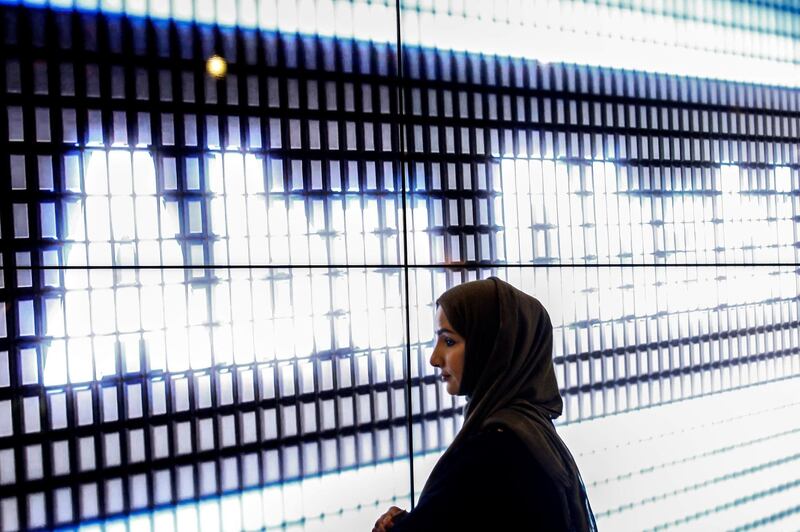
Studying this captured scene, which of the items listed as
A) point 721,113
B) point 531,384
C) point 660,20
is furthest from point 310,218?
point 721,113

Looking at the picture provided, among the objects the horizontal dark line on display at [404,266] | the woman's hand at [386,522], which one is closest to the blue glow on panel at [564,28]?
the horizontal dark line on display at [404,266]

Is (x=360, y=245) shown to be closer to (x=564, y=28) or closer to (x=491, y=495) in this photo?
(x=491, y=495)

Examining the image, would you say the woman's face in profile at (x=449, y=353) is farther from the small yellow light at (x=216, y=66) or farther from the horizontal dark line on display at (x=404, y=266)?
the small yellow light at (x=216, y=66)

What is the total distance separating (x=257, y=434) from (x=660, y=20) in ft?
7.15

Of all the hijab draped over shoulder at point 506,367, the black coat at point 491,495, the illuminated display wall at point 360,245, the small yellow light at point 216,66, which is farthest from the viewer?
the small yellow light at point 216,66

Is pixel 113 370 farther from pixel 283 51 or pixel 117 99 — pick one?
pixel 283 51

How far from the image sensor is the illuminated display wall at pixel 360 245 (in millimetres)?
1862

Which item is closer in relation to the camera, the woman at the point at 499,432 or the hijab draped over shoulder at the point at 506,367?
the woman at the point at 499,432

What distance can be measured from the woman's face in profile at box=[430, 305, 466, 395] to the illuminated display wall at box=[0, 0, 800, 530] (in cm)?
40

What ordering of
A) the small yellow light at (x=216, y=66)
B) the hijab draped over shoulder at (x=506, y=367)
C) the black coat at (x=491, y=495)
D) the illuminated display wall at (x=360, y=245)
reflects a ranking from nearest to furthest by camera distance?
the black coat at (x=491, y=495) < the hijab draped over shoulder at (x=506, y=367) < the illuminated display wall at (x=360, y=245) < the small yellow light at (x=216, y=66)

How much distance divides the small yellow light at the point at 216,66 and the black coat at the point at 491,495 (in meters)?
1.33

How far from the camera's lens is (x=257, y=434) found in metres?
2.02

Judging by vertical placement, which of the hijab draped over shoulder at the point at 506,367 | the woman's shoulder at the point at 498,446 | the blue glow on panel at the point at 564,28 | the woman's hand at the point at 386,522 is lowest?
the woman's hand at the point at 386,522

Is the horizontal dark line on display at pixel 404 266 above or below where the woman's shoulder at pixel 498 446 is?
Result: above
